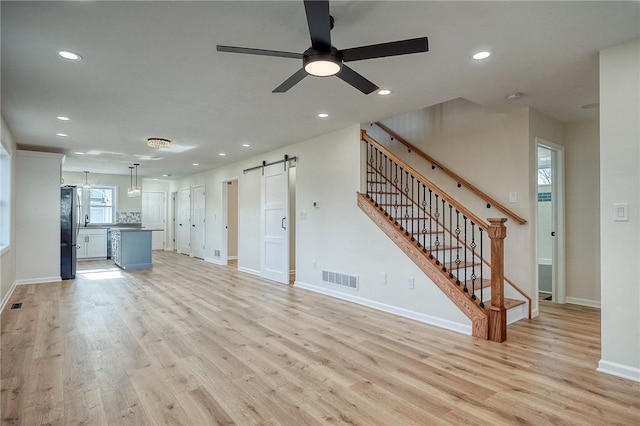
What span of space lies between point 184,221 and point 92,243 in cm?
254

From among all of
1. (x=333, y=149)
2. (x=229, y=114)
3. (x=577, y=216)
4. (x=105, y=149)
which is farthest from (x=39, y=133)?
(x=577, y=216)

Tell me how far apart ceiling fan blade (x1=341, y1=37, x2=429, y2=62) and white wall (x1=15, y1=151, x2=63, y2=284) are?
668 cm

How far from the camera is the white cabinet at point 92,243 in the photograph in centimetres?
959

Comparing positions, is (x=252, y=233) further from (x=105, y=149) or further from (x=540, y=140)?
(x=540, y=140)

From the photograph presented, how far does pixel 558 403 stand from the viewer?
2.23 meters

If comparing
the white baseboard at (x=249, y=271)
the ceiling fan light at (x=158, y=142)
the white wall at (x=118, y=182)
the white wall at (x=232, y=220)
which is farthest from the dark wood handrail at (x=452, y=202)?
the white wall at (x=118, y=182)

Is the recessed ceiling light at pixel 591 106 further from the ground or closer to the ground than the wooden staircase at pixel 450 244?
further from the ground

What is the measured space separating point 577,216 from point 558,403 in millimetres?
3396

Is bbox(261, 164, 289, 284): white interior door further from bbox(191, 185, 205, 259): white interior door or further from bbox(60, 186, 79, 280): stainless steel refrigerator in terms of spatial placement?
bbox(60, 186, 79, 280): stainless steel refrigerator

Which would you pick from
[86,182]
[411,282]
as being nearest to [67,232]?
[86,182]

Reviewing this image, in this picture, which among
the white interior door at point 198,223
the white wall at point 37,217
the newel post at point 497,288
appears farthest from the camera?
the white interior door at point 198,223

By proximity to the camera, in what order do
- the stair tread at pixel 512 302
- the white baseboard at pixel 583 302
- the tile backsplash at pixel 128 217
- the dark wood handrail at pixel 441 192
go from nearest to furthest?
the dark wood handrail at pixel 441 192, the stair tread at pixel 512 302, the white baseboard at pixel 583 302, the tile backsplash at pixel 128 217

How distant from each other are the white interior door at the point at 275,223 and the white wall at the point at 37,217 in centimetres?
388

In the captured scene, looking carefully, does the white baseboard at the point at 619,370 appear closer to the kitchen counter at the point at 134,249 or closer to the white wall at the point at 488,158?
the white wall at the point at 488,158
